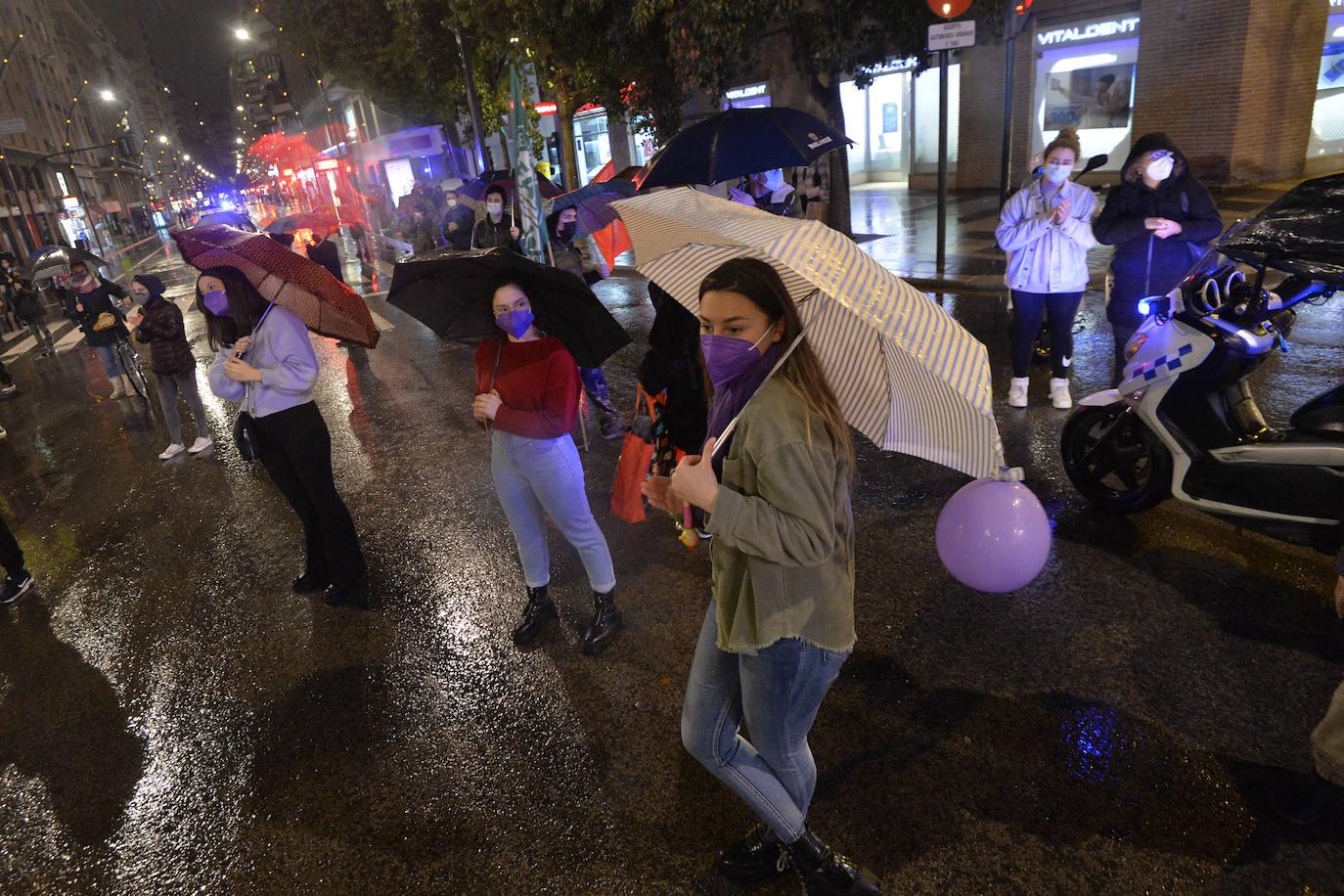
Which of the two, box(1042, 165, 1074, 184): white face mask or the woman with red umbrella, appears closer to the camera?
the woman with red umbrella

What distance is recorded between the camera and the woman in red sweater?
336cm

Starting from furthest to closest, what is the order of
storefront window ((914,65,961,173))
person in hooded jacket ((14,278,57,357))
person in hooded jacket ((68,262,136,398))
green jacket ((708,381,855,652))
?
storefront window ((914,65,961,173)) < person in hooded jacket ((14,278,57,357)) < person in hooded jacket ((68,262,136,398)) < green jacket ((708,381,855,652))

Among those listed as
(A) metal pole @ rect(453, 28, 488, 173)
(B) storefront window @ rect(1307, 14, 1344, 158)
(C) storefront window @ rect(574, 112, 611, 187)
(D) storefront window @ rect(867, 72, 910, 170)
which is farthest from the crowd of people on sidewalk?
(C) storefront window @ rect(574, 112, 611, 187)

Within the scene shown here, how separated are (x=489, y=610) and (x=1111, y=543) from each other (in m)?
3.55

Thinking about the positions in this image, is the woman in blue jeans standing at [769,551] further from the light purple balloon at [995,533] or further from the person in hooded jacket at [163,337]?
the person in hooded jacket at [163,337]

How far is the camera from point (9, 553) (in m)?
5.19

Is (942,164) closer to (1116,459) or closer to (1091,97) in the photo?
(1116,459)

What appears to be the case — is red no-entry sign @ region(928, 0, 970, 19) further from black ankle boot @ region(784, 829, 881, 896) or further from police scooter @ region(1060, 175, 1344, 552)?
black ankle boot @ region(784, 829, 881, 896)

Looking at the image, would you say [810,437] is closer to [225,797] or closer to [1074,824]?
[1074,824]

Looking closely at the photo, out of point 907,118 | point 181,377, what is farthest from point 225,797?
point 907,118

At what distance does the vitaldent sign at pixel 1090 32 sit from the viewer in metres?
16.6

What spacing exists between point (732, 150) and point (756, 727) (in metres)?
5.42

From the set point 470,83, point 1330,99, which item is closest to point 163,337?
point 470,83

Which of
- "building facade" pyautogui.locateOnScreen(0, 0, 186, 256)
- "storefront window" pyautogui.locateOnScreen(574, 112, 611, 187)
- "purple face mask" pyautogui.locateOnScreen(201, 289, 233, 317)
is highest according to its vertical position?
"building facade" pyautogui.locateOnScreen(0, 0, 186, 256)
